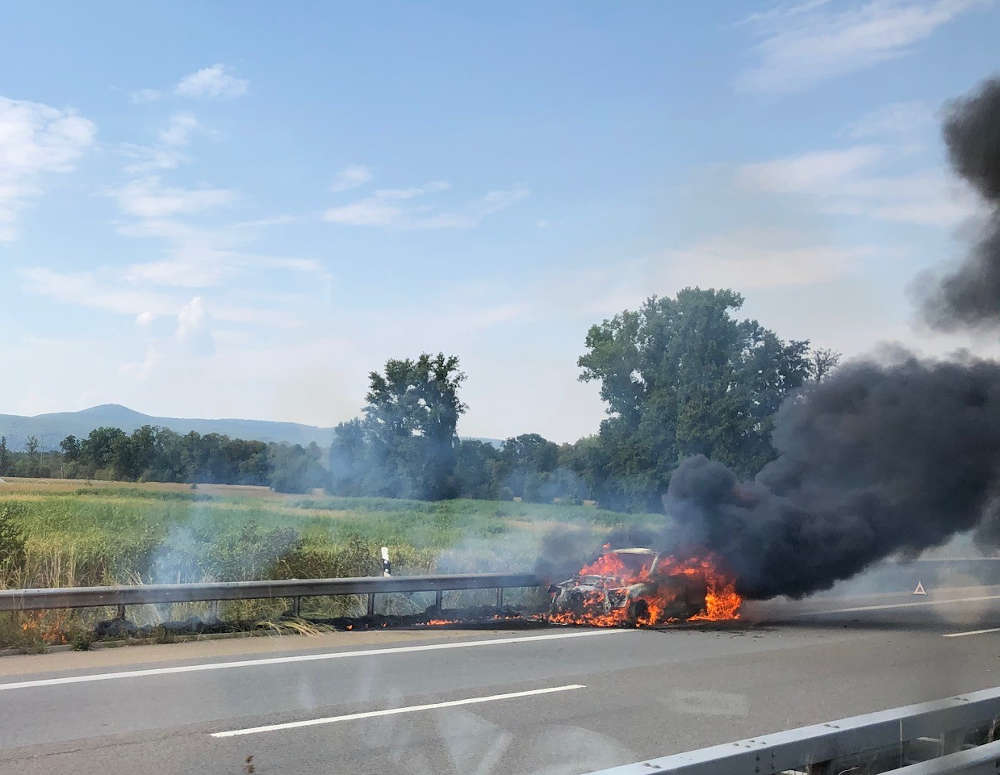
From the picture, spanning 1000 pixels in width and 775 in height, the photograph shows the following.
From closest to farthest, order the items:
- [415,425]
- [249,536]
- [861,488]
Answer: [249,536], [861,488], [415,425]

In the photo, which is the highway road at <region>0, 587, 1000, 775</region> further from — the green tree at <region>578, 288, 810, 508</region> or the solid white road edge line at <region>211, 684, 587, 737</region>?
the green tree at <region>578, 288, 810, 508</region>

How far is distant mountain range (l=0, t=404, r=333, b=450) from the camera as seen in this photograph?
20453 millimetres

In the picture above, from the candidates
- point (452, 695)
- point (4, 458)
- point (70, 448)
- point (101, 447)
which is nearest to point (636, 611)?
point (452, 695)

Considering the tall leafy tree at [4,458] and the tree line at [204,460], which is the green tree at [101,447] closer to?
the tree line at [204,460]

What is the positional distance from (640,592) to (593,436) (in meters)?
15.6

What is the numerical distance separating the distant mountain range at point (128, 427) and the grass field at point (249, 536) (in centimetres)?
189

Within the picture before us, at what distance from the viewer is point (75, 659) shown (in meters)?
10.5

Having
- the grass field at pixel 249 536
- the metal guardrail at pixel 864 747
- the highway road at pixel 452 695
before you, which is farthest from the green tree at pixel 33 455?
the metal guardrail at pixel 864 747

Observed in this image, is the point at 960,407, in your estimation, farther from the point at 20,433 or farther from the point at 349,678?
the point at 20,433

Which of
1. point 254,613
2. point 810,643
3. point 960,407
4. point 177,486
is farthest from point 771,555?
point 177,486

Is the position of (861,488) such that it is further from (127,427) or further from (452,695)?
(127,427)

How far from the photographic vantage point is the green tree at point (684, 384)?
2489 cm

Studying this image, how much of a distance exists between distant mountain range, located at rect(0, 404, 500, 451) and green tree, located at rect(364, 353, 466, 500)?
4.60ft

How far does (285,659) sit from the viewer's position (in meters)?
10.7
